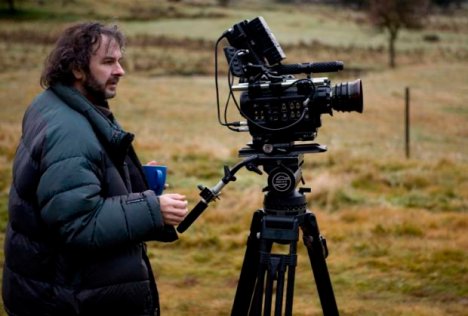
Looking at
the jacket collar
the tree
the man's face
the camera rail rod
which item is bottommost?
the jacket collar

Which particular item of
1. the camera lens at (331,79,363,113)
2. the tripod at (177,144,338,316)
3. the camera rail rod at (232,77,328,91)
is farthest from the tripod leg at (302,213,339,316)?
the camera rail rod at (232,77,328,91)

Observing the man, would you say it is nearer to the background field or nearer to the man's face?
the man's face

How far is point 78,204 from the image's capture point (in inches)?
105

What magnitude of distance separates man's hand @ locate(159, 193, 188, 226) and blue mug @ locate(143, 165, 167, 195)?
1.40 ft

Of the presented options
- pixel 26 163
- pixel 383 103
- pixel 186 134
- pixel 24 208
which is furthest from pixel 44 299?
pixel 383 103

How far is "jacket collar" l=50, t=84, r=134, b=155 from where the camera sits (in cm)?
282

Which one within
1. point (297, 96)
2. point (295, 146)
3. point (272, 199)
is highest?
point (297, 96)

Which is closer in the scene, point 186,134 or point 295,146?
point 295,146

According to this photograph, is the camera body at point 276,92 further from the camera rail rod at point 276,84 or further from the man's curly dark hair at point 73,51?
the man's curly dark hair at point 73,51

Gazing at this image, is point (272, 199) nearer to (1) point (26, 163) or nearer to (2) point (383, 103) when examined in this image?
(1) point (26, 163)

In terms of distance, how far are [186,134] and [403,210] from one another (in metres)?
9.34

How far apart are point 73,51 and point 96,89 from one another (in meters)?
0.18

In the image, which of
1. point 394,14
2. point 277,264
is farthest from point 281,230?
point 394,14

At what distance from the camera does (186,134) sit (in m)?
16.7
